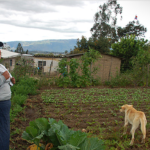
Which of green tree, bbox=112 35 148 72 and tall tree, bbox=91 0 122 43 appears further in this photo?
tall tree, bbox=91 0 122 43

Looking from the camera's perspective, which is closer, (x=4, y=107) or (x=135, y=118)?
(x=4, y=107)

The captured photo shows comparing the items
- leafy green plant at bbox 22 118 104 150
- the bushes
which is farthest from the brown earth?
leafy green plant at bbox 22 118 104 150

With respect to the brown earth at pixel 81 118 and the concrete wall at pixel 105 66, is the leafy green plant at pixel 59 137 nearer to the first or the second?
the brown earth at pixel 81 118

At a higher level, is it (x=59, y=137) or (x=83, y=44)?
(x=83, y=44)

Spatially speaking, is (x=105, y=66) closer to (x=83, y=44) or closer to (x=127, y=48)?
(x=127, y=48)

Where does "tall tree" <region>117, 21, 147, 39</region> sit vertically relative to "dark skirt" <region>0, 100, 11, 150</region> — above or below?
above

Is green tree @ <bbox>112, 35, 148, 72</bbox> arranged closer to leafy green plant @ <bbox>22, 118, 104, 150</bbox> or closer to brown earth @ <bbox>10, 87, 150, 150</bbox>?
brown earth @ <bbox>10, 87, 150, 150</bbox>

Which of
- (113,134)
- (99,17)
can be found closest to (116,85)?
(113,134)

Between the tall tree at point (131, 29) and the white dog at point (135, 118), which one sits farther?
the tall tree at point (131, 29)

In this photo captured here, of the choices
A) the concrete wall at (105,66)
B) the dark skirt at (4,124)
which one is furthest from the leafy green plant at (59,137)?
the concrete wall at (105,66)

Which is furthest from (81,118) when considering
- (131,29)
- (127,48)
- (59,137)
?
(131,29)

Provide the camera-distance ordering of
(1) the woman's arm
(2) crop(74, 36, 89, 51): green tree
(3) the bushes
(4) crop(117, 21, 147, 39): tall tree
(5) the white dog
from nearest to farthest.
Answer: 1. (1) the woman's arm
2. (5) the white dog
3. (3) the bushes
4. (2) crop(74, 36, 89, 51): green tree
5. (4) crop(117, 21, 147, 39): tall tree

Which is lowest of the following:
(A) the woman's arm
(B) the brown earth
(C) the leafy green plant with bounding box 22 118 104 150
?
(B) the brown earth

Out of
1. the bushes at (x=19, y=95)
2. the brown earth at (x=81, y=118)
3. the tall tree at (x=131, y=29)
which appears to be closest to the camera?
the brown earth at (x=81, y=118)
